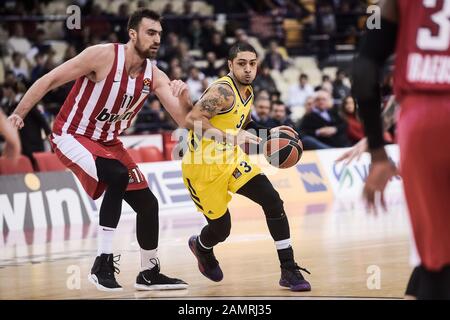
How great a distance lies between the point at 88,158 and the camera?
7.48m

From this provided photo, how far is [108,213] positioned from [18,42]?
38.9ft

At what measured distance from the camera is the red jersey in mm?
3506

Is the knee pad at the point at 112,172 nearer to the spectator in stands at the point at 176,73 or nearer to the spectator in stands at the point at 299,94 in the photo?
the spectator in stands at the point at 176,73

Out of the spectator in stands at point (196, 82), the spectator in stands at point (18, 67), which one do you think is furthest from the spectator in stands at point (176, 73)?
the spectator in stands at point (18, 67)

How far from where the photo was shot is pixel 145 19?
7.50 meters

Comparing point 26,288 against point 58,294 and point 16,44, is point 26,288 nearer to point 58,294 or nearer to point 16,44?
point 58,294

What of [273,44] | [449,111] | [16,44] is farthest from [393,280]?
[273,44]

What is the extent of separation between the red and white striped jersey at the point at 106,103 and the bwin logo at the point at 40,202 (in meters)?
5.25

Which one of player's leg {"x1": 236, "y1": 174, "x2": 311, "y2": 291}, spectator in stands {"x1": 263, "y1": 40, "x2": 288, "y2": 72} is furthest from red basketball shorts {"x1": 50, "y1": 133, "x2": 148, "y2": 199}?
spectator in stands {"x1": 263, "y1": 40, "x2": 288, "y2": 72}

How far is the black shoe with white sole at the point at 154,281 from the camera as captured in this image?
764cm

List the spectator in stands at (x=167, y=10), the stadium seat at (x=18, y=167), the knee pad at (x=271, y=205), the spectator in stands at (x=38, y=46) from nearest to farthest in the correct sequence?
the knee pad at (x=271, y=205) < the stadium seat at (x=18, y=167) < the spectator in stands at (x=38, y=46) < the spectator in stands at (x=167, y=10)

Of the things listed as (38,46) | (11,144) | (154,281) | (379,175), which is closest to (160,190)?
Result: (38,46)

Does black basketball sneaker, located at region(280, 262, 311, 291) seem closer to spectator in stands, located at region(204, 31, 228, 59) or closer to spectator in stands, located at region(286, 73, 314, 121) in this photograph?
spectator in stands, located at region(286, 73, 314, 121)

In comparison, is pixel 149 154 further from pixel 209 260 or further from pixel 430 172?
pixel 430 172
